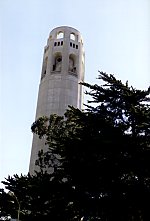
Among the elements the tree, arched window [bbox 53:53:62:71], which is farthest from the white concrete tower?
the tree

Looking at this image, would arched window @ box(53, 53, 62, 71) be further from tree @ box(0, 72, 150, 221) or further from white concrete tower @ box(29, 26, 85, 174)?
tree @ box(0, 72, 150, 221)

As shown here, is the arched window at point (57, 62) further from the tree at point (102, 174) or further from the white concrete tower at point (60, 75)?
the tree at point (102, 174)

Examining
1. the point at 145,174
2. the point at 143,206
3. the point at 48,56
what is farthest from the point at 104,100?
the point at 48,56

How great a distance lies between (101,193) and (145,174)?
2.08 metres

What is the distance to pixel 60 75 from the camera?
46.8 metres

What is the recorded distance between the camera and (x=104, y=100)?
1720 cm

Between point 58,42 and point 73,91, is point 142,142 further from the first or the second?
point 58,42

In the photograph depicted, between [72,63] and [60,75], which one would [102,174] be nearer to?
[60,75]

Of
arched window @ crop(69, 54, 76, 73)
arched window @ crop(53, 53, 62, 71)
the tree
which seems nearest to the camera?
the tree

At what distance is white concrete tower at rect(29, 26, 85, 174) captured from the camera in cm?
4362

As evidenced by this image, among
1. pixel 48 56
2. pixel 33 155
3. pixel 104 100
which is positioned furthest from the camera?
pixel 48 56

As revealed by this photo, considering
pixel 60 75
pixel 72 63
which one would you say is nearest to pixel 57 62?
pixel 72 63

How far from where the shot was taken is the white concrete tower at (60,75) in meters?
43.6

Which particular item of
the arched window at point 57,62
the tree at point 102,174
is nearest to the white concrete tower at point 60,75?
the arched window at point 57,62
